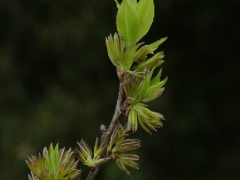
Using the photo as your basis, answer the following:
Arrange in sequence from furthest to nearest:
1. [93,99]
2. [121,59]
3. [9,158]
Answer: [93,99] → [9,158] → [121,59]

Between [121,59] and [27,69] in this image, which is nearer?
[121,59]

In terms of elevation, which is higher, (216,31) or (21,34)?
(21,34)

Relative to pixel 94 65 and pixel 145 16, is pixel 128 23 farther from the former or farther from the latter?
pixel 94 65

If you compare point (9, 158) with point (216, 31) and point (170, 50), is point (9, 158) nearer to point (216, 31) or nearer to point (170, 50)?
point (170, 50)

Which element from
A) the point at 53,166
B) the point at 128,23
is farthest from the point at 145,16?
the point at 53,166

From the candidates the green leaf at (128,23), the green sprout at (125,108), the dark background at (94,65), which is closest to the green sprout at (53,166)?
the green sprout at (125,108)

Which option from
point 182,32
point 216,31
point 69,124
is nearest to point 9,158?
point 69,124

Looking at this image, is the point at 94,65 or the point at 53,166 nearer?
the point at 53,166
